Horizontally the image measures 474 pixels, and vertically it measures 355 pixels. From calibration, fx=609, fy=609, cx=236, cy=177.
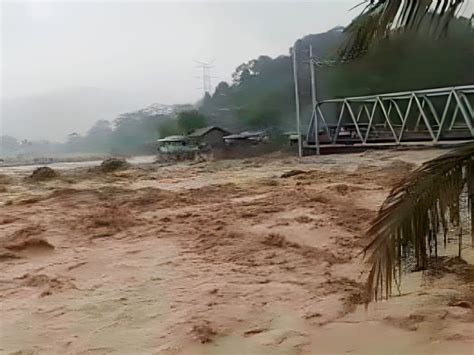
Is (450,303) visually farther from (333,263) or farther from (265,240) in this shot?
(265,240)

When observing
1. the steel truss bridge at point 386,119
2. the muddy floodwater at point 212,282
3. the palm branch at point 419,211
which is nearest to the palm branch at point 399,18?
the palm branch at point 419,211

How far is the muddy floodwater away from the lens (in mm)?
3205

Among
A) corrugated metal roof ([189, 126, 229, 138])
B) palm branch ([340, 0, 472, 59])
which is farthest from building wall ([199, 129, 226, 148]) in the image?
palm branch ([340, 0, 472, 59])

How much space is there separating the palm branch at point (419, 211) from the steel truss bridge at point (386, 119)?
7.45 meters

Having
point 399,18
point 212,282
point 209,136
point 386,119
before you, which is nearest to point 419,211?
point 399,18

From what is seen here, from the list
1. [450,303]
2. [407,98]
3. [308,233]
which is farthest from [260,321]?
[407,98]

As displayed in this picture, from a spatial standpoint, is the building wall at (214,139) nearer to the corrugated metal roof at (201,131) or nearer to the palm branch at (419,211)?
the corrugated metal roof at (201,131)

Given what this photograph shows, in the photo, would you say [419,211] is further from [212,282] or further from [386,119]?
[386,119]

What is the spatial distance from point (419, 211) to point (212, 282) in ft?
9.41

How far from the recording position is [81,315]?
3768mm

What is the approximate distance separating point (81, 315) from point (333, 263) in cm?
202

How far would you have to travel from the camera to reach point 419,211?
166cm

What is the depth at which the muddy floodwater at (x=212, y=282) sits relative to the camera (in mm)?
3205

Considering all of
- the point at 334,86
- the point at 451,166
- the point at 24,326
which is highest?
the point at 334,86
